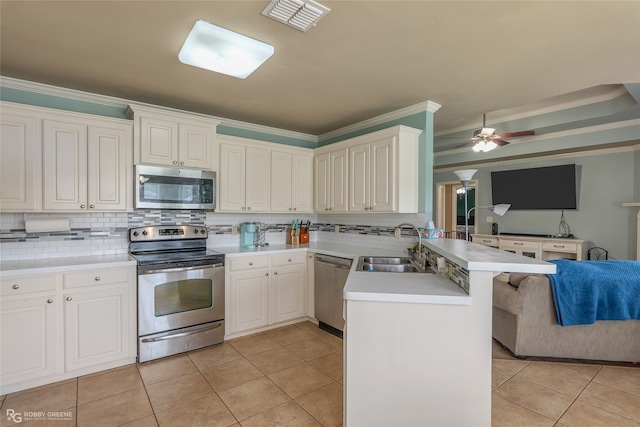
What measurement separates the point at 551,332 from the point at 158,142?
398 cm

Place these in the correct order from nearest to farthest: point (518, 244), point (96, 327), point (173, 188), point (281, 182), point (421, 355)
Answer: point (421, 355) < point (96, 327) < point (173, 188) < point (281, 182) < point (518, 244)

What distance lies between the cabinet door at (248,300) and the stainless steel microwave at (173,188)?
85 cm

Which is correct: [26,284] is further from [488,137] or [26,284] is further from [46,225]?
[488,137]

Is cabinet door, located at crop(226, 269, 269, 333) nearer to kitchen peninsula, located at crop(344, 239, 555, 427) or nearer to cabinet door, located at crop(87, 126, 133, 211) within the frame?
cabinet door, located at crop(87, 126, 133, 211)

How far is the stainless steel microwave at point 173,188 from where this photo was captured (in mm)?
3041

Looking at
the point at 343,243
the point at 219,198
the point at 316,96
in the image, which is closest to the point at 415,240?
the point at 343,243

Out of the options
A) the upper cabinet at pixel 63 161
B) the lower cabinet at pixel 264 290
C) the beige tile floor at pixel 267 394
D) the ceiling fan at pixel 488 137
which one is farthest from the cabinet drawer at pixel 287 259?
the ceiling fan at pixel 488 137

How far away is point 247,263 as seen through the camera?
3414 mm

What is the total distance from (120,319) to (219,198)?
1.48 m

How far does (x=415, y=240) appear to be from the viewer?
3357 mm

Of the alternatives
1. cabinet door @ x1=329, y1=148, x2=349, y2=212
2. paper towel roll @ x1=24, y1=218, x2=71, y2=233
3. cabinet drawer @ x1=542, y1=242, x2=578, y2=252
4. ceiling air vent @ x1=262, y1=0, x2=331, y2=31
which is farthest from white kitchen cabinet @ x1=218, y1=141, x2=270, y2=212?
cabinet drawer @ x1=542, y1=242, x2=578, y2=252

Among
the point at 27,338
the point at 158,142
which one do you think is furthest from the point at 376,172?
the point at 27,338

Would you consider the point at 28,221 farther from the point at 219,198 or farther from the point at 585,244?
the point at 585,244

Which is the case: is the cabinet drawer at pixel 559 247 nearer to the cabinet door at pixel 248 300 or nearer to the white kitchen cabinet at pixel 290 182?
the white kitchen cabinet at pixel 290 182
